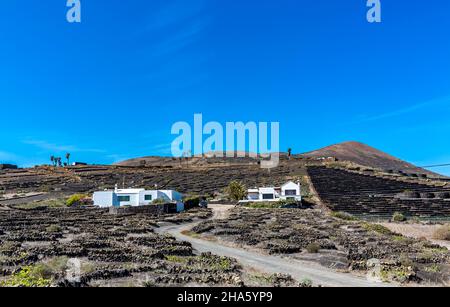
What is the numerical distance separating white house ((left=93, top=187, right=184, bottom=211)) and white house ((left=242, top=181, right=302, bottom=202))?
757 inches

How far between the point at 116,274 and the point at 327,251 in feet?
49.7

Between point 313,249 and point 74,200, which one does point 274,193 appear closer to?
point 74,200

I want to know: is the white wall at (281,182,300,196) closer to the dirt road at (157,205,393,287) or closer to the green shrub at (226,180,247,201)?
the green shrub at (226,180,247,201)

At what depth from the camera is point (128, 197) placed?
2904 inches

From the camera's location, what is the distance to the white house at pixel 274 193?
84.1 metres

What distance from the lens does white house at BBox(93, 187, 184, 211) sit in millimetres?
71750

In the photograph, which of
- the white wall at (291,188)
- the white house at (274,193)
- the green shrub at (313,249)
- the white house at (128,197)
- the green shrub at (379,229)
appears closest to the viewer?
the green shrub at (313,249)

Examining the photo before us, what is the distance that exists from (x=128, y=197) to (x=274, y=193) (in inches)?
1221

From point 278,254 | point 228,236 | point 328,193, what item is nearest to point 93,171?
point 328,193

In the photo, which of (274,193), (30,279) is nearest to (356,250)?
(30,279)

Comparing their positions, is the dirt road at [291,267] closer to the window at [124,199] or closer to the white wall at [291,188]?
the window at [124,199]

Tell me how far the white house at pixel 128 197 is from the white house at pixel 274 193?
19.2 metres

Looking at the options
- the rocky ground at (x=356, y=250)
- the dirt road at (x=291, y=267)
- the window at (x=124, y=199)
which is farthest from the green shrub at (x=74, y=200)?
the dirt road at (x=291, y=267)

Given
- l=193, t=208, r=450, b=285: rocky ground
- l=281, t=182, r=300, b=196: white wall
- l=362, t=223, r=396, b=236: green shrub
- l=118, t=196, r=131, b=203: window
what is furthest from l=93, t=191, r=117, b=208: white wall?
l=362, t=223, r=396, b=236: green shrub
